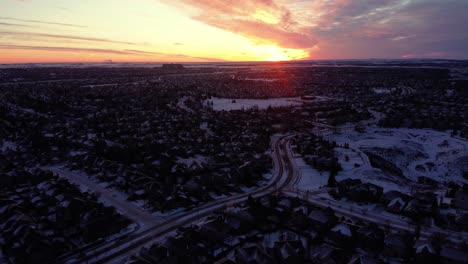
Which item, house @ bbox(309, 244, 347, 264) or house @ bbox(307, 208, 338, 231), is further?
house @ bbox(307, 208, 338, 231)

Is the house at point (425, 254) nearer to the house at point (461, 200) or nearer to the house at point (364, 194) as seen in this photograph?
the house at point (364, 194)

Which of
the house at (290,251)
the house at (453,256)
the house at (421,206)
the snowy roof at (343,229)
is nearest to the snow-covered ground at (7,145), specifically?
the house at (290,251)

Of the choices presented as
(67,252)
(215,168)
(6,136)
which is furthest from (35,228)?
(6,136)

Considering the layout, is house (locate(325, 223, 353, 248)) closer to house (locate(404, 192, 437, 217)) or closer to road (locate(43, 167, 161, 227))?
house (locate(404, 192, 437, 217))

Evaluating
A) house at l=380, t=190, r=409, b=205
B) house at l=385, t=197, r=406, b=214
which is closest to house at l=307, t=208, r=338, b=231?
house at l=385, t=197, r=406, b=214

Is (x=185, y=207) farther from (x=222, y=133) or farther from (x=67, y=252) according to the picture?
(x=222, y=133)
